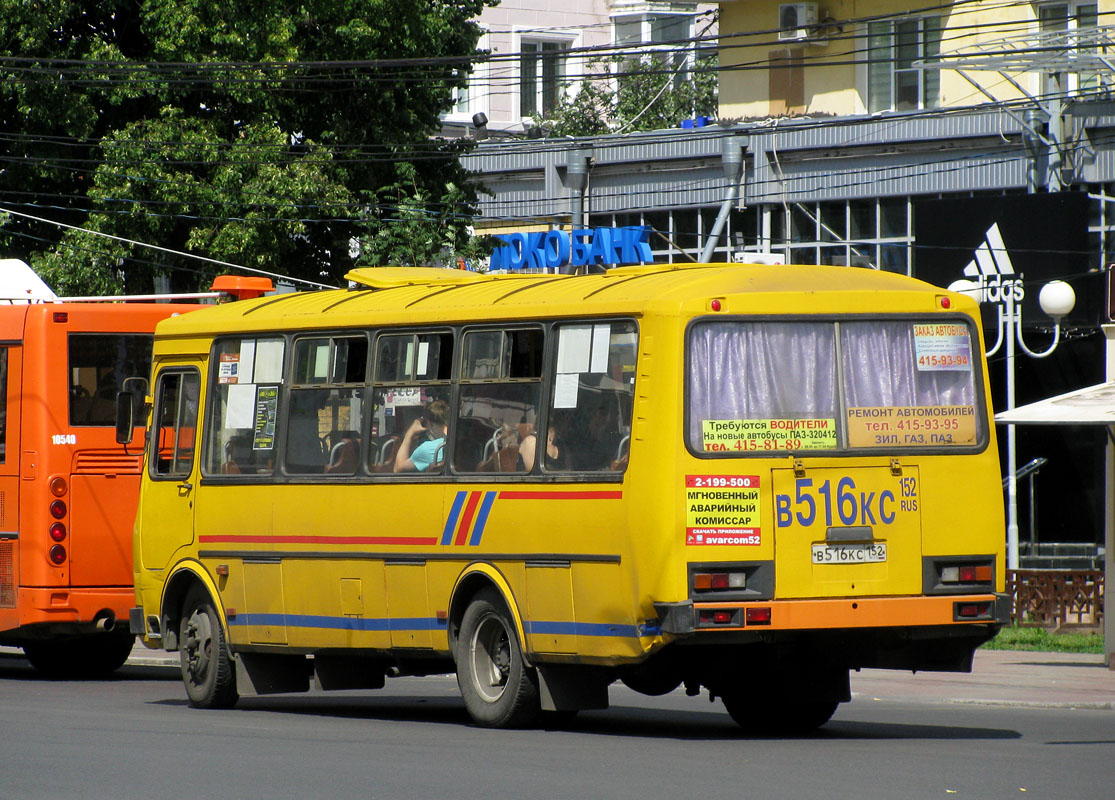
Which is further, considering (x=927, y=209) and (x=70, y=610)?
(x=927, y=209)

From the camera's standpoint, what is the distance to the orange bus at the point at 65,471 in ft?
53.8

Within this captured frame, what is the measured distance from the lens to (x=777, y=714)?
41.1ft

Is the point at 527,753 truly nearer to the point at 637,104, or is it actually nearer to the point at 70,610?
the point at 70,610

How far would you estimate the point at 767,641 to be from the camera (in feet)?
36.3

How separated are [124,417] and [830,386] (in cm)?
635

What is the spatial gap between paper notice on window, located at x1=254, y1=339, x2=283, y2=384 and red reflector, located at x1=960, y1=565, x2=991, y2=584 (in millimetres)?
5036

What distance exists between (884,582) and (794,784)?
2159 mm

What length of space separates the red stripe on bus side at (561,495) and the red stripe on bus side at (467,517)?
25 cm

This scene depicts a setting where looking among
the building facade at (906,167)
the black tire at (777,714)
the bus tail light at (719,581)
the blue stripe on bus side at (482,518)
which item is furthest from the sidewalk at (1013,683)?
the building facade at (906,167)

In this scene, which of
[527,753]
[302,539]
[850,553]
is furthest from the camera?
[302,539]

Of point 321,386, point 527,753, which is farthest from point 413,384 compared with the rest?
point 527,753

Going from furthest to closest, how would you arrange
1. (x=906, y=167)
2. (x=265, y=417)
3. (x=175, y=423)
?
1. (x=906, y=167)
2. (x=175, y=423)
3. (x=265, y=417)

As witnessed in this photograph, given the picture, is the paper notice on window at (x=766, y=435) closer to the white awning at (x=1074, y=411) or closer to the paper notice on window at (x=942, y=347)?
the paper notice on window at (x=942, y=347)

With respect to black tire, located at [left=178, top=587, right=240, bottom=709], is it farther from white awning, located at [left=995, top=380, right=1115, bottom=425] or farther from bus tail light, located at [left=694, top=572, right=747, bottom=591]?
white awning, located at [left=995, top=380, right=1115, bottom=425]
